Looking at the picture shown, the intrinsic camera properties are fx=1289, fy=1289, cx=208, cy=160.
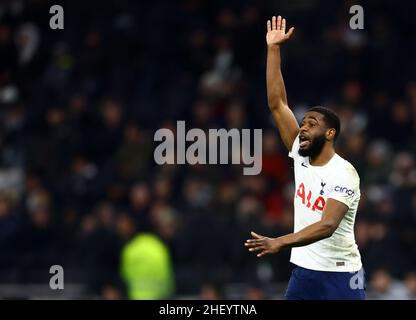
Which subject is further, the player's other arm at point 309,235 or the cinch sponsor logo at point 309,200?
the cinch sponsor logo at point 309,200

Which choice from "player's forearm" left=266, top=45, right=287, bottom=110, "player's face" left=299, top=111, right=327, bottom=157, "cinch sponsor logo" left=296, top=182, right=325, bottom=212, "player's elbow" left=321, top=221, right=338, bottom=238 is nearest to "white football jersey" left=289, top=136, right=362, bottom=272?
"cinch sponsor logo" left=296, top=182, right=325, bottom=212

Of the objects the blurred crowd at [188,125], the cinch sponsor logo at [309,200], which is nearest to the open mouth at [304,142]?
the cinch sponsor logo at [309,200]

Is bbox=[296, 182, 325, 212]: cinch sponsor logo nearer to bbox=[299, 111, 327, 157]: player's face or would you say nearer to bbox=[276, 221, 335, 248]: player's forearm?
bbox=[299, 111, 327, 157]: player's face

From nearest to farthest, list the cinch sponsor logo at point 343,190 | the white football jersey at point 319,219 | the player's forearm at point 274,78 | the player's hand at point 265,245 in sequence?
the player's hand at point 265,245 → the cinch sponsor logo at point 343,190 → the white football jersey at point 319,219 → the player's forearm at point 274,78

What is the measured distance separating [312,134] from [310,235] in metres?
0.77

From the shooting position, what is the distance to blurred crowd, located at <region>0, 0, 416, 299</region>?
12.9 meters

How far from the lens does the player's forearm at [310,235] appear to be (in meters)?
7.89

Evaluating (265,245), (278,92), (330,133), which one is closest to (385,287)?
(278,92)

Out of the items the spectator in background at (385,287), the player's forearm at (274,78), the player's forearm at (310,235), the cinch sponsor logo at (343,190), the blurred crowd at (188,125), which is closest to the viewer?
the player's forearm at (310,235)

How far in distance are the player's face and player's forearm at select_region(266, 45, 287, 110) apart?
0.38 metres

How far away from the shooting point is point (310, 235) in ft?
26.0

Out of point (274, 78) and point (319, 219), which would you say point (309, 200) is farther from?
point (274, 78)

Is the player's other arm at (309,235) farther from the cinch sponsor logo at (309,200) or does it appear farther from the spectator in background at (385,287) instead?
the spectator in background at (385,287)

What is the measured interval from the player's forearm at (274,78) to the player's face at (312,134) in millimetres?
382
